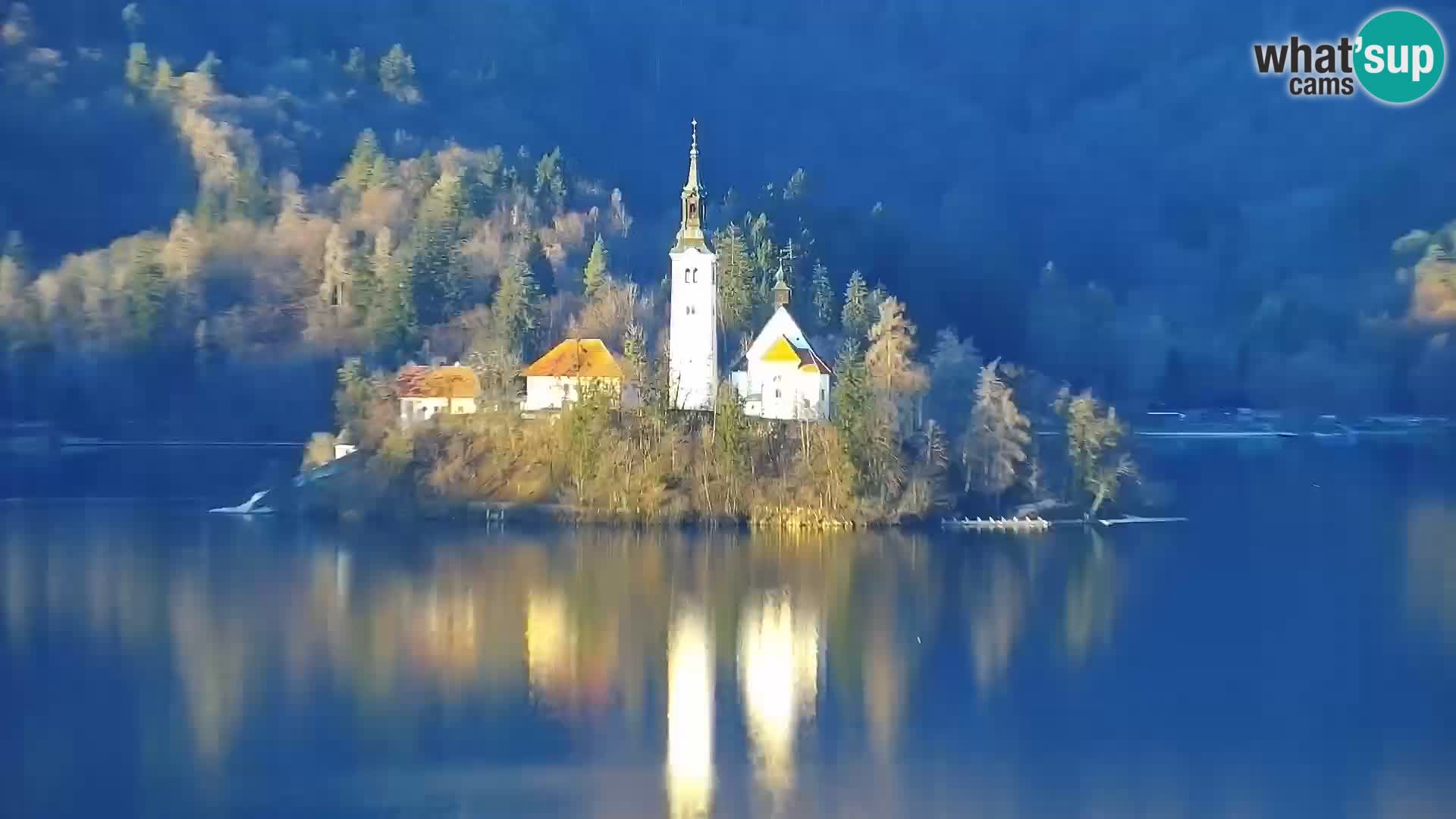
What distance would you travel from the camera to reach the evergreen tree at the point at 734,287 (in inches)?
1847

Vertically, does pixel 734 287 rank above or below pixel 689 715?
above

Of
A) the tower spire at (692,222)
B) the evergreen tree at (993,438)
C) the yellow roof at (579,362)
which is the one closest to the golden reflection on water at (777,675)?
the evergreen tree at (993,438)

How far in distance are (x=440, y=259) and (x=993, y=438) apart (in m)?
24.8

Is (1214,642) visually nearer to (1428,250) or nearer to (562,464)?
(562,464)

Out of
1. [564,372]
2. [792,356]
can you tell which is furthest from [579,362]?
[792,356]

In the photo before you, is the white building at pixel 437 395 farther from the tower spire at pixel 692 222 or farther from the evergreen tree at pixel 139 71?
the evergreen tree at pixel 139 71

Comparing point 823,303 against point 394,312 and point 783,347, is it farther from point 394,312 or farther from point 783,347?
point 394,312

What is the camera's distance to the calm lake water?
62.8 ft

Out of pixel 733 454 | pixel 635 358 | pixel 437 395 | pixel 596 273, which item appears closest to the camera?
pixel 733 454

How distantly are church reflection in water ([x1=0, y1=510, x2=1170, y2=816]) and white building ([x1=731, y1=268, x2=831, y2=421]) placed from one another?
5.13 metres

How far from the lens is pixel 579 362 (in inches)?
1660

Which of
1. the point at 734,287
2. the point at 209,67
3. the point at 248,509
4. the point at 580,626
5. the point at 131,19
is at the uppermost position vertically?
the point at 131,19

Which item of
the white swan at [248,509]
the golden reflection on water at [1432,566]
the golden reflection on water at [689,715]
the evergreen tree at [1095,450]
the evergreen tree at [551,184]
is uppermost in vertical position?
the evergreen tree at [551,184]

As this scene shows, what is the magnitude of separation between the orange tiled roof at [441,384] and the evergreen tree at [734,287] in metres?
7.41
